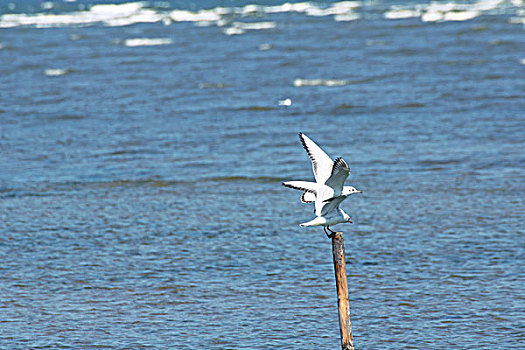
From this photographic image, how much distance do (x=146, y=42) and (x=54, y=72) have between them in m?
8.99

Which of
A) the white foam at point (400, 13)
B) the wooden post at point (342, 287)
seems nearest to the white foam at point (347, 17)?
the white foam at point (400, 13)

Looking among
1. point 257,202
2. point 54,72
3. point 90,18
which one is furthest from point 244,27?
point 257,202

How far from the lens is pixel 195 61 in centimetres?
2969

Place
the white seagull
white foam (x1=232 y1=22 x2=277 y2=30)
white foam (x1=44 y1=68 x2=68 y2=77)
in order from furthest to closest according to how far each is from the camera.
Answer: white foam (x1=232 y1=22 x2=277 y2=30) < white foam (x1=44 y1=68 x2=68 y2=77) < the white seagull

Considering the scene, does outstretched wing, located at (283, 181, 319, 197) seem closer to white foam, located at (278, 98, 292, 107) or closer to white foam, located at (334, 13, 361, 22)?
white foam, located at (278, 98, 292, 107)


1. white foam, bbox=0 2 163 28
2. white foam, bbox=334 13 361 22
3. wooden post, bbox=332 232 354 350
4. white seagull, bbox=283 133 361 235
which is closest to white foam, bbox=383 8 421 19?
white foam, bbox=334 13 361 22

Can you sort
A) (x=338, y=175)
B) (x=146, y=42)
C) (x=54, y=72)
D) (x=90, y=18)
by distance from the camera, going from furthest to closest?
(x=90, y=18)
(x=146, y=42)
(x=54, y=72)
(x=338, y=175)

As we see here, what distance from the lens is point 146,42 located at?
121ft

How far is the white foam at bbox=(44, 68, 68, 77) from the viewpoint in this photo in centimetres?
2780

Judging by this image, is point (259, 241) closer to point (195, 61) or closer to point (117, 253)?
point (117, 253)

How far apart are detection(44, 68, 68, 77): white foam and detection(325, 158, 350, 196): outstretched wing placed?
22407 mm

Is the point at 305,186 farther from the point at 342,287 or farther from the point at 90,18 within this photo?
the point at 90,18

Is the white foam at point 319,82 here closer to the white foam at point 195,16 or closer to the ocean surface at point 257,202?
the ocean surface at point 257,202

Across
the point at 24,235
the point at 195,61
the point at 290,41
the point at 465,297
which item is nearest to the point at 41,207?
the point at 24,235
